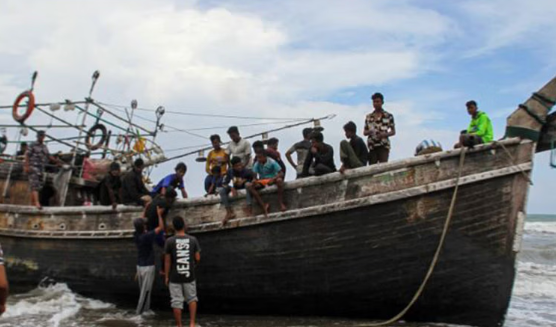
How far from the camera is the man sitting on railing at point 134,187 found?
1042cm

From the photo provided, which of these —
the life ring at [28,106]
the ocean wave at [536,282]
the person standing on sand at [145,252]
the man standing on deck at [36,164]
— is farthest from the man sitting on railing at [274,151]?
the ocean wave at [536,282]

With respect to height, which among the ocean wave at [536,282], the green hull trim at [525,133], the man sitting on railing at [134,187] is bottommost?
the ocean wave at [536,282]

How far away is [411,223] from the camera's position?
26.5ft

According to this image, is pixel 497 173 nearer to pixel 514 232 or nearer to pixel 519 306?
pixel 514 232

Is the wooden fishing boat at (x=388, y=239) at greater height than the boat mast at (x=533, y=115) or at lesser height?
lesser

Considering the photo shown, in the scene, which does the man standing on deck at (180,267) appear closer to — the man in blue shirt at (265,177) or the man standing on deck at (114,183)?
the man in blue shirt at (265,177)

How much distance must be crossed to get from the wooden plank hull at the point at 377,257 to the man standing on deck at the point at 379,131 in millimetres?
1205

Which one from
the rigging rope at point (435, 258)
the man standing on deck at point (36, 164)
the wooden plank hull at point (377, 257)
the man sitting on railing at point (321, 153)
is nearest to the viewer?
the rigging rope at point (435, 258)

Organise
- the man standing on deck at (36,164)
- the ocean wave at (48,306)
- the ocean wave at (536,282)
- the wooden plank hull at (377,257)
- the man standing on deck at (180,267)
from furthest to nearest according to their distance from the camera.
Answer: the ocean wave at (536,282), the man standing on deck at (36,164), the ocean wave at (48,306), the man standing on deck at (180,267), the wooden plank hull at (377,257)

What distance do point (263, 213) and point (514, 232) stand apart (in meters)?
3.33

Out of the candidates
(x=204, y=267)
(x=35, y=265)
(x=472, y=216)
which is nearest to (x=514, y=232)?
(x=472, y=216)

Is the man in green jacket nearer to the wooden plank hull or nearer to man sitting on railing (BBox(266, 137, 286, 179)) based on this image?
the wooden plank hull

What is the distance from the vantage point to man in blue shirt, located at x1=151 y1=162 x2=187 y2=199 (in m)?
9.82

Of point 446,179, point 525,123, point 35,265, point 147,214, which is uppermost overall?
point 525,123
